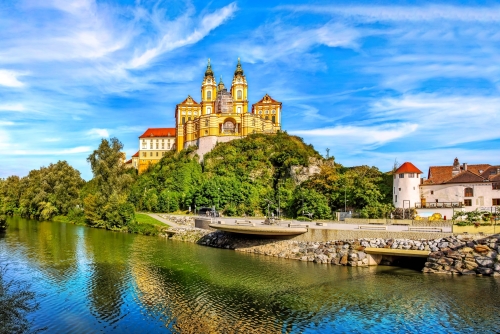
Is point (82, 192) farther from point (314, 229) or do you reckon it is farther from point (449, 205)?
point (449, 205)

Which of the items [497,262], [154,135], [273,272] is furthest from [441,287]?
[154,135]

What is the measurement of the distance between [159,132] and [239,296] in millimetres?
80941

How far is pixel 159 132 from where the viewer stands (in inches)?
3949

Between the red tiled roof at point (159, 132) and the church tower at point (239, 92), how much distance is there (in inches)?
842

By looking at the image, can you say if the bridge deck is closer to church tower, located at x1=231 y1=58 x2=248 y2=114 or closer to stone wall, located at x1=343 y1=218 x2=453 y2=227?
stone wall, located at x1=343 y1=218 x2=453 y2=227

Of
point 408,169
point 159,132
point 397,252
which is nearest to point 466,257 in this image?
point 397,252

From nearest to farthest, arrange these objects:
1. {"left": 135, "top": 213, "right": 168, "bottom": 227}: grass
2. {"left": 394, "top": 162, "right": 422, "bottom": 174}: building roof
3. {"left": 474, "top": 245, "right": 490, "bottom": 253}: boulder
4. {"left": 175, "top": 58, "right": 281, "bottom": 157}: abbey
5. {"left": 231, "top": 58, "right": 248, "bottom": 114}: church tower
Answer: {"left": 474, "top": 245, "right": 490, "bottom": 253}: boulder, {"left": 394, "top": 162, "right": 422, "bottom": 174}: building roof, {"left": 135, "top": 213, "right": 168, "bottom": 227}: grass, {"left": 175, "top": 58, "right": 281, "bottom": 157}: abbey, {"left": 231, "top": 58, "right": 248, "bottom": 114}: church tower

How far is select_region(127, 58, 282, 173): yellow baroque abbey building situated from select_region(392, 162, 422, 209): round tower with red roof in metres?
40.2

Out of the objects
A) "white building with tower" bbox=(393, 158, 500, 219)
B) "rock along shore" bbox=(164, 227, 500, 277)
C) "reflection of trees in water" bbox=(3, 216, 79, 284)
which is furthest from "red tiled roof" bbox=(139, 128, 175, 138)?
"white building with tower" bbox=(393, 158, 500, 219)

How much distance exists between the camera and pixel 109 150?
219 feet

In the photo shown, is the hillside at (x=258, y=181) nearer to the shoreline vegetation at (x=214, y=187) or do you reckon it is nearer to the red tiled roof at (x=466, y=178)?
the shoreline vegetation at (x=214, y=187)

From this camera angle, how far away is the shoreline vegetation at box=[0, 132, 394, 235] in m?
53.4

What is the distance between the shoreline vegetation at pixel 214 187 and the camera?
53375 millimetres

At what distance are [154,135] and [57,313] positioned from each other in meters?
79.8
